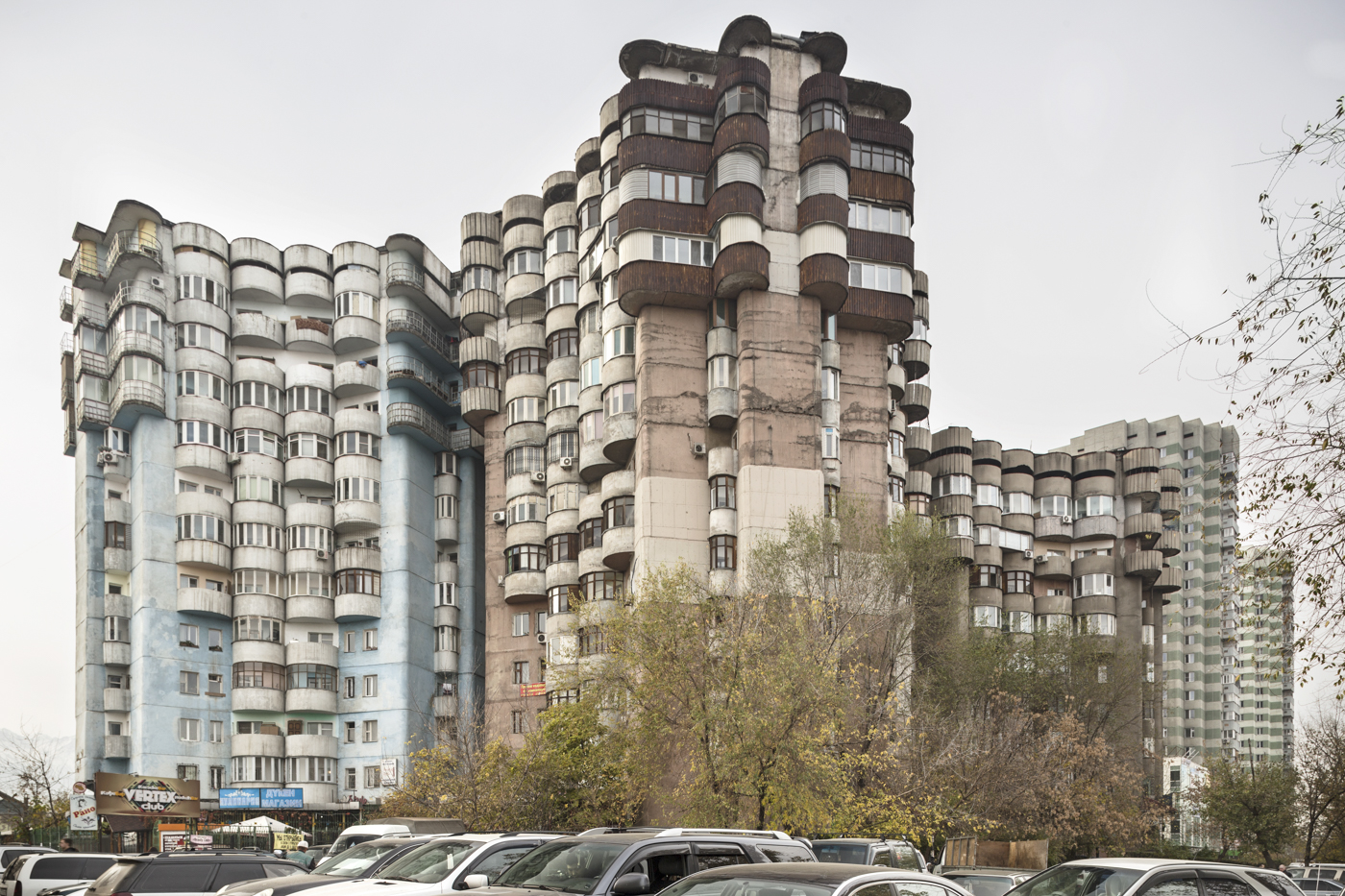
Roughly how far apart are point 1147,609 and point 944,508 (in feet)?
68.1

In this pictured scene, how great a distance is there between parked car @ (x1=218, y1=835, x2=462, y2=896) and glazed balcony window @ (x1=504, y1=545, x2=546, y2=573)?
143ft

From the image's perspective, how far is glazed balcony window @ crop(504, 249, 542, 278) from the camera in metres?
64.7

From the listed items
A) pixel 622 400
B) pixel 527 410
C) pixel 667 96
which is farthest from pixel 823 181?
pixel 527 410

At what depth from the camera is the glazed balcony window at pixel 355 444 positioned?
64562 millimetres

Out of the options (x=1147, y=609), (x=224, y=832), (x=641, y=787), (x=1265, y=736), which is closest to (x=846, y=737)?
(x=641, y=787)

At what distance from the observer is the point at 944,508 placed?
7106 centimetres

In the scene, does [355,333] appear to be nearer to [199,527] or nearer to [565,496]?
[199,527]

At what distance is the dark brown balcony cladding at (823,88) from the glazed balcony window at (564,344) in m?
17.3

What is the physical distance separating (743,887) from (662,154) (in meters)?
46.4

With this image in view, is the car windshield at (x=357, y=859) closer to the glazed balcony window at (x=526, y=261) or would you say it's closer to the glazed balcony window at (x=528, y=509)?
the glazed balcony window at (x=528, y=509)

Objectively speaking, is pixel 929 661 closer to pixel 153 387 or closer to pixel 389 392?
pixel 389 392

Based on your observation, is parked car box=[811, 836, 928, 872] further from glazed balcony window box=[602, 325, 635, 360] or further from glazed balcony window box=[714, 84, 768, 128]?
glazed balcony window box=[714, 84, 768, 128]

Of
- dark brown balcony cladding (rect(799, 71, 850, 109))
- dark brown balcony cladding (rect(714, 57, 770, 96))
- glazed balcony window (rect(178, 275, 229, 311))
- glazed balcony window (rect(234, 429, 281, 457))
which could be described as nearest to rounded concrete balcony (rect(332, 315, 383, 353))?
glazed balcony window (rect(178, 275, 229, 311))

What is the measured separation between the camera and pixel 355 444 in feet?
212
